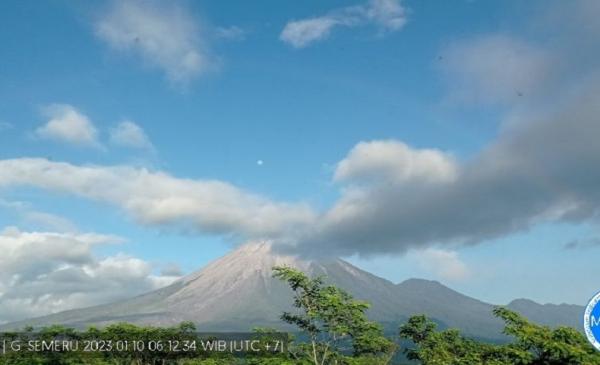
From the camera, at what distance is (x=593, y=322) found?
44.3 feet

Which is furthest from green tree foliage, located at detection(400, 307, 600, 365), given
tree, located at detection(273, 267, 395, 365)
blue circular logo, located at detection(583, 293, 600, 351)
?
blue circular logo, located at detection(583, 293, 600, 351)

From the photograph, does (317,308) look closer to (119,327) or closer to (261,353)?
(261,353)

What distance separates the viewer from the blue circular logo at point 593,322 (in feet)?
44.0

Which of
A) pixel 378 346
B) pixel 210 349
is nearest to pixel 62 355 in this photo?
pixel 210 349

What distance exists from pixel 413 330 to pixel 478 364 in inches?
889

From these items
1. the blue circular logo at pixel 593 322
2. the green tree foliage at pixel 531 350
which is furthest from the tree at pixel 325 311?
the blue circular logo at pixel 593 322

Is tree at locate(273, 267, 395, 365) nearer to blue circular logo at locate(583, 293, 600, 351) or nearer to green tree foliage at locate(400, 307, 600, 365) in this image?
green tree foliage at locate(400, 307, 600, 365)

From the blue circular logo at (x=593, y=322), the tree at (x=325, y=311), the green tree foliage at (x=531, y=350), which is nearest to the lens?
the blue circular logo at (x=593, y=322)

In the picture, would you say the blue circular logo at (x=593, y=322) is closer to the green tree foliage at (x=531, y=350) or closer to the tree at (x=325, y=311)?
the green tree foliage at (x=531, y=350)

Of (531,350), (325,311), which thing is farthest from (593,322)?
(325,311)

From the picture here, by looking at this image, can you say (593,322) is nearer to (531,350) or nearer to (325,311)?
(531,350)

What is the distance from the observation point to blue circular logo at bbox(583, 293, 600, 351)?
13421mm

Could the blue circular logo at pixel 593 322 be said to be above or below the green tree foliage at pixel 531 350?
above

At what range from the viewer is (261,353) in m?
48.6
